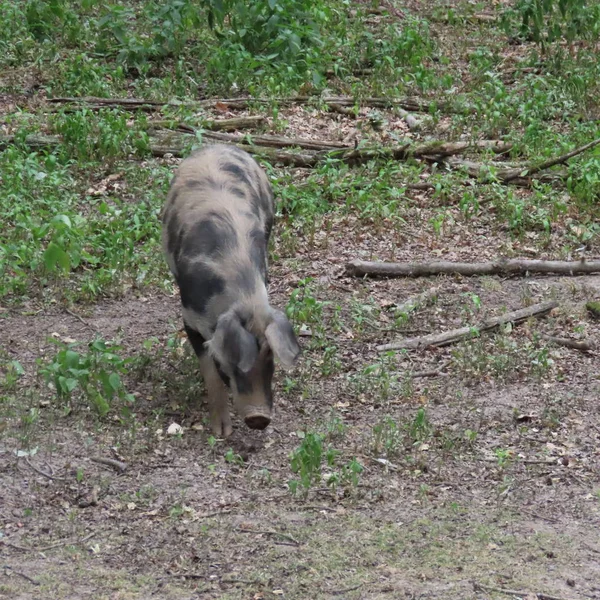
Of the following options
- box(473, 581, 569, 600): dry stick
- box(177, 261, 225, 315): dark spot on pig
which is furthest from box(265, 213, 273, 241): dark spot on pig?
box(473, 581, 569, 600): dry stick

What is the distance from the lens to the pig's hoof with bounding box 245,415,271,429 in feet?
21.2

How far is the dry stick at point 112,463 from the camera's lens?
6281 millimetres

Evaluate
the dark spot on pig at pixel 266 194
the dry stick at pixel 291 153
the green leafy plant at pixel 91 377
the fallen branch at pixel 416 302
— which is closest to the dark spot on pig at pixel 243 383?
the green leafy plant at pixel 91 377

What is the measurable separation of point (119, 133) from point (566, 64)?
5.39 m

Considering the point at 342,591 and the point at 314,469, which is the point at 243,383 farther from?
the point at 342,591

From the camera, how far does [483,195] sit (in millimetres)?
10227

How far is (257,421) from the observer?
6.47 metres

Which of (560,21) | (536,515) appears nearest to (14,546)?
(536,515)

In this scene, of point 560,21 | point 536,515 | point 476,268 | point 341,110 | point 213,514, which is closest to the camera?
point 213,514

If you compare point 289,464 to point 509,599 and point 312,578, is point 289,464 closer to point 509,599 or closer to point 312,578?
point 312,578

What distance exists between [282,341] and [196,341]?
0.99 metres

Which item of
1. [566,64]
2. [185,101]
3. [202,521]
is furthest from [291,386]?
[566,64]

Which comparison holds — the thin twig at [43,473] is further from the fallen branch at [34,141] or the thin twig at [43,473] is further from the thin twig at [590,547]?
the fallen branch at [34,141]

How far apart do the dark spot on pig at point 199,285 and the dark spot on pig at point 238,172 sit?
2.91 feet
